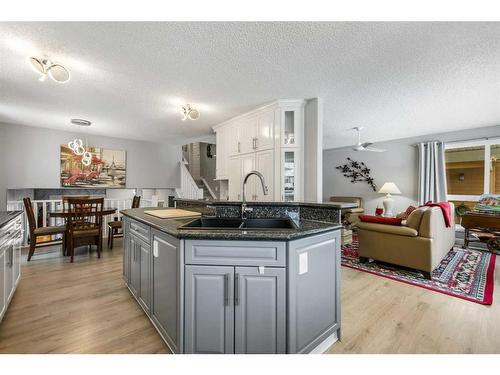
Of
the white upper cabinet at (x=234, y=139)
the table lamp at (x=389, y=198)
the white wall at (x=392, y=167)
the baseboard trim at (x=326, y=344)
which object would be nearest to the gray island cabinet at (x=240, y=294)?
the baseboard trim at (x=326, y=344)

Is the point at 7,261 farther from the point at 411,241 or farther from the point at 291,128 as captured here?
the point at 411,241

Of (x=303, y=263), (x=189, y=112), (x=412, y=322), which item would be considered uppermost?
(x=189, y=112)

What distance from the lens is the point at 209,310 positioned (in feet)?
4.48

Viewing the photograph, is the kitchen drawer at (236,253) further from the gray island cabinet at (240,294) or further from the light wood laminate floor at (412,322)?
the light wood laminate floor at (412,322)

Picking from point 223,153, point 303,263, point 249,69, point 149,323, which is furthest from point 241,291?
point 223,153

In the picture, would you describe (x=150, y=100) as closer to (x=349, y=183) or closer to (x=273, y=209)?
(x=273, y=209)

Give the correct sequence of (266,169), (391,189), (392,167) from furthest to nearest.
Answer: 1. (392,167)
2. (391,189)
3. (266,169)

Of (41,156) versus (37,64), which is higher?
(37,64)

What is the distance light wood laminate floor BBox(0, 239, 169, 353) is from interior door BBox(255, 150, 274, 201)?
6.57ft

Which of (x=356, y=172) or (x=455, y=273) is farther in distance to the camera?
(x=356, y=172)

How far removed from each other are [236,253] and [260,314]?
0.39 metres

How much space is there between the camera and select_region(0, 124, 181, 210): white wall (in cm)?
427

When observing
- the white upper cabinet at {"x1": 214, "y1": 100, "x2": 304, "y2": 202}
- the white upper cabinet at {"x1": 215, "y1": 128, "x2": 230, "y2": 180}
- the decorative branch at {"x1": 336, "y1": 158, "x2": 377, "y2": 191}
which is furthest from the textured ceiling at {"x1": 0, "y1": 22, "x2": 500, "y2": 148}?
the decorative branch at {"x1": 336, "y1": 158, "x2": 377, "y2": 191}
